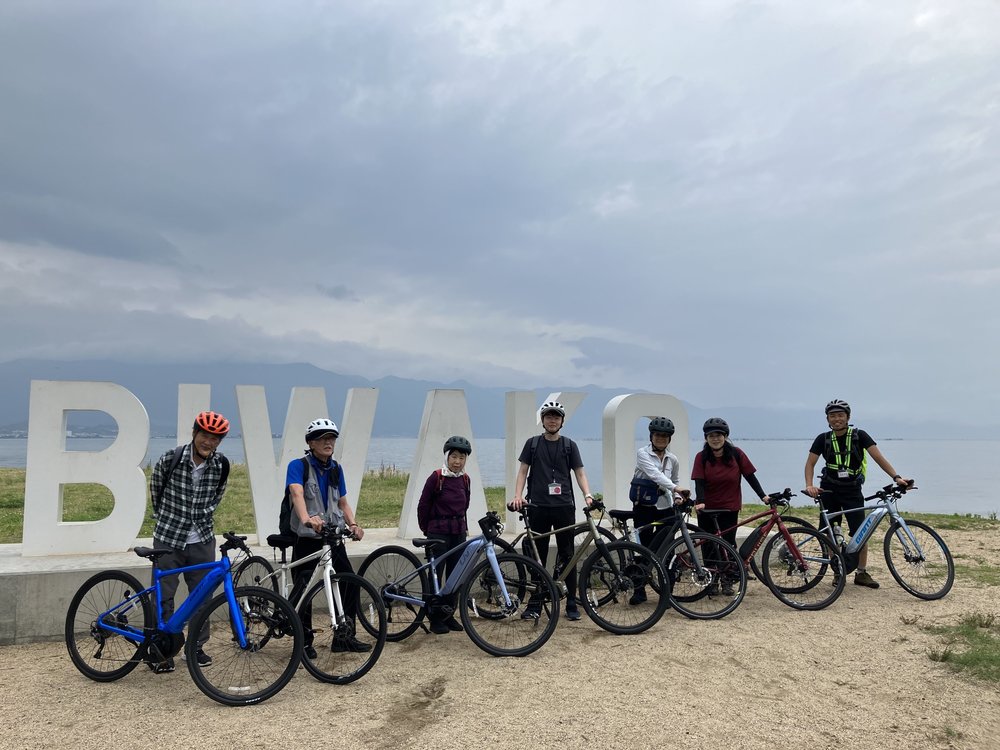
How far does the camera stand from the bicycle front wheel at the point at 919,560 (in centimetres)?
686

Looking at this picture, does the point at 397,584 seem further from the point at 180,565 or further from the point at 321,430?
the point at 180,565

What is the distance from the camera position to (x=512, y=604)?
527 centimetres

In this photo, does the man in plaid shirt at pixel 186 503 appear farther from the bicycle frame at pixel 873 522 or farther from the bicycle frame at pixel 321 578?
the bicycle frame at pixel 873 522

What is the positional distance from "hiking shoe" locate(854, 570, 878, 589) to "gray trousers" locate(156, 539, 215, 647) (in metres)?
6.37

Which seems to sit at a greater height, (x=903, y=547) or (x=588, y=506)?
(x=588, y=506)

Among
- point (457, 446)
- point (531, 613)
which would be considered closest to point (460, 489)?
point (457, 446)

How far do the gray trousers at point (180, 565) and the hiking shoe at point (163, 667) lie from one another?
371mm

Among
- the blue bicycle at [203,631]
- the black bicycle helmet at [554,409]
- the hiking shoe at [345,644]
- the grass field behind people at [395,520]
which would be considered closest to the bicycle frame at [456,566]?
the hiking shoe at [345,644]

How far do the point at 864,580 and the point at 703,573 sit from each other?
7.49 feet

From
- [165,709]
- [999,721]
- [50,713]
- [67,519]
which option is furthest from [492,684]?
[67,519]

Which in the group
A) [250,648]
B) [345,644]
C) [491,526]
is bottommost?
→ [345,644]

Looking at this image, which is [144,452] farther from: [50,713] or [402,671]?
[402,671]

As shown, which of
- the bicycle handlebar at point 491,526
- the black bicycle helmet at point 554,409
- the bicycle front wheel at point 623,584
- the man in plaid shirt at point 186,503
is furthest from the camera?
the black bicycle helmet at point 554,409

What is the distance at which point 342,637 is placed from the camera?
4.80m
